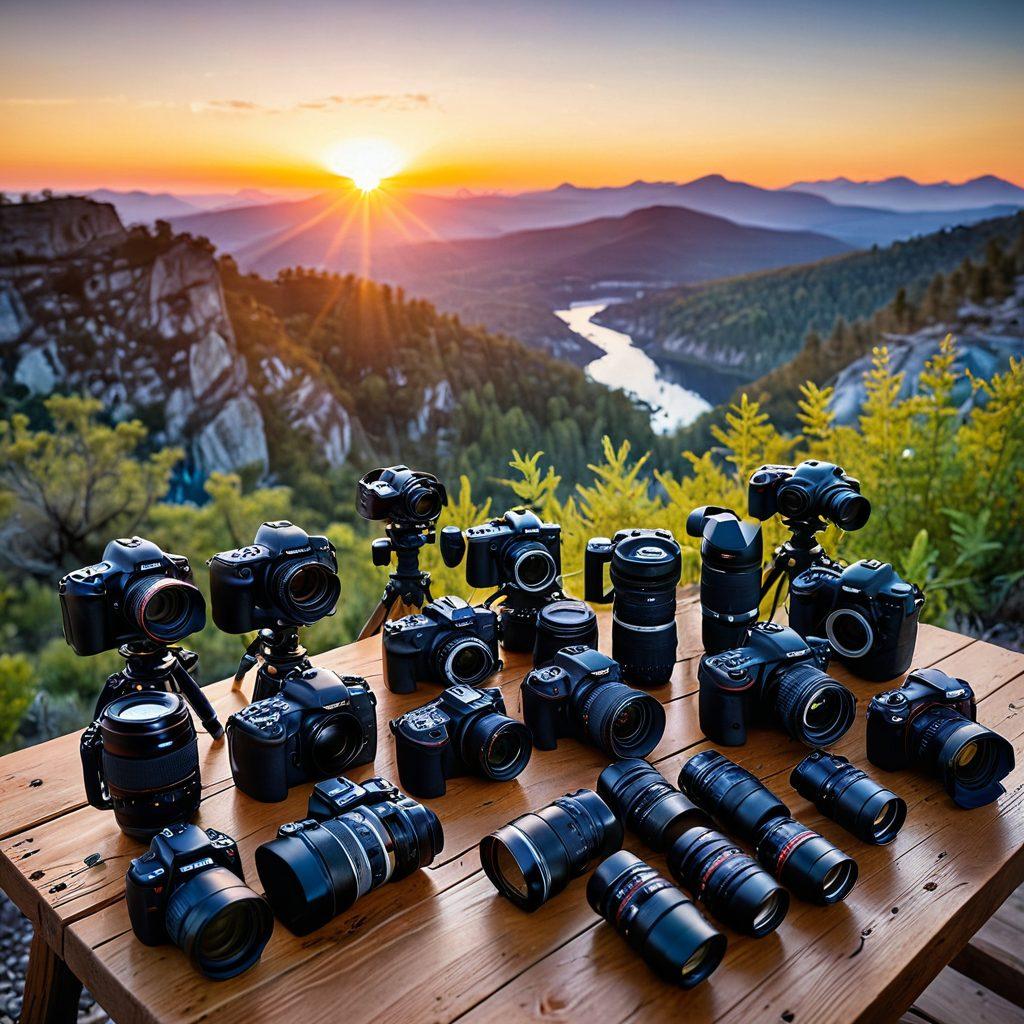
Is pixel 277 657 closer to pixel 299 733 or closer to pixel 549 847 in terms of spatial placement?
pixel 299 733

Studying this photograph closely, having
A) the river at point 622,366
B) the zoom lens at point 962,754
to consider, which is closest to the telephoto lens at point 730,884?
the zoom lens at point 962,754

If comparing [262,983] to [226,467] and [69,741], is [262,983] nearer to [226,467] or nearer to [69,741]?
[69,741]

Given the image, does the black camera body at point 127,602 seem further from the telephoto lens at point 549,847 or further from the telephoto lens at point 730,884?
the telephoto lens at point 730,884

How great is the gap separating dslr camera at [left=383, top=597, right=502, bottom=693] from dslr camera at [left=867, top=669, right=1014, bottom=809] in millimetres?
950

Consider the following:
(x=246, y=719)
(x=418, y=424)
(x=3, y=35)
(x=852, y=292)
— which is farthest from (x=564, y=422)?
(x=246, y=719)

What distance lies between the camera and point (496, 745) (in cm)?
186

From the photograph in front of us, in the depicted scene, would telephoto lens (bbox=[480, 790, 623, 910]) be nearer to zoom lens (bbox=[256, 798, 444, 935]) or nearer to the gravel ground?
zoom lens (bbox=[256, 798, 444, 935])

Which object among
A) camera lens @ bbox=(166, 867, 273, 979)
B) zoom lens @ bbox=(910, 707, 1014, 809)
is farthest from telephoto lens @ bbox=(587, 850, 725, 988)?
zoom lens @ bbox=(910, 707, 1014, 809)

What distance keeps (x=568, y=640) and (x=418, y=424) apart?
21.8 ft

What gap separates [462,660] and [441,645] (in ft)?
0.23

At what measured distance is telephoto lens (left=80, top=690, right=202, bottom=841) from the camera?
1.59m

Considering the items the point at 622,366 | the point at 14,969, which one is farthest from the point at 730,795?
the point at 622,366

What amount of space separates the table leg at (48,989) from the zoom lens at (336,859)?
0.54 m

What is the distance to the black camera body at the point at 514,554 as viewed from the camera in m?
2.34
